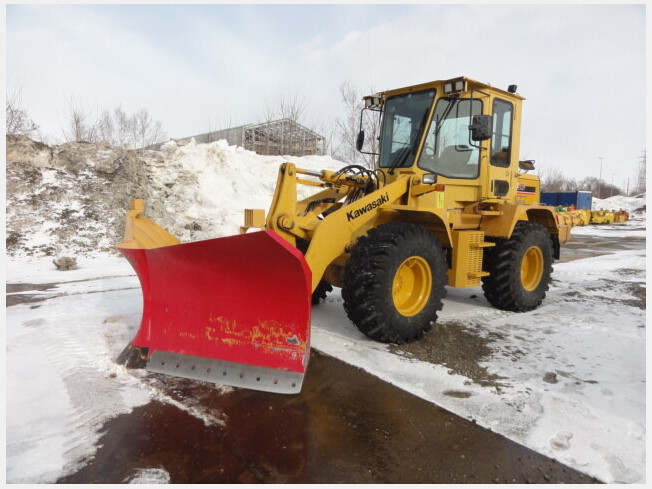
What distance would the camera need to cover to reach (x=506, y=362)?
152 inches

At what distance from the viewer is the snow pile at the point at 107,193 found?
10.3m

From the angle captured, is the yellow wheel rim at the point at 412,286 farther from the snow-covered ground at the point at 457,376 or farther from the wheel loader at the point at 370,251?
the snow-covered ground at the point at 457,376

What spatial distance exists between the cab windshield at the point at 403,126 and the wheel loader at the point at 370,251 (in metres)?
0.02

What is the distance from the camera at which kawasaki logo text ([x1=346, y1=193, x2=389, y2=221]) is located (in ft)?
13.8

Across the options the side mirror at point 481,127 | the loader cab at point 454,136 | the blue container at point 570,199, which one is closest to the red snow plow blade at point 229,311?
the loader cab at point 454,136

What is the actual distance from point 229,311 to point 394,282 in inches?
65.5

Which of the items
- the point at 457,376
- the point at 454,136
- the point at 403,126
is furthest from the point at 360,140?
the point at 457,376

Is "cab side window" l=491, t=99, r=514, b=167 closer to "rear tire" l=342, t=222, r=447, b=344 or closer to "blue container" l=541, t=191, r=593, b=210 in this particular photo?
"rear tire" l=342, t=222, r=447, b=344

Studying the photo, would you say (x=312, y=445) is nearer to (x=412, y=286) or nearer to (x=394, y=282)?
(x=394, y=282)

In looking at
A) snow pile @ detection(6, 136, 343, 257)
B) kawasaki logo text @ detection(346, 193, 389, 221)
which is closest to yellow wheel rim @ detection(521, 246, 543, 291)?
kawasaki logo text @ detection(346, 193, 389, 221)

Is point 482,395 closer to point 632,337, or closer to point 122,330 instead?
point 632,337

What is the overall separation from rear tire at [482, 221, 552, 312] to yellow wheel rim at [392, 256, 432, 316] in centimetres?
151

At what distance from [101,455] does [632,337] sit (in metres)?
5.02

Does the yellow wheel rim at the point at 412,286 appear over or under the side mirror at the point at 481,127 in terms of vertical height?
under
